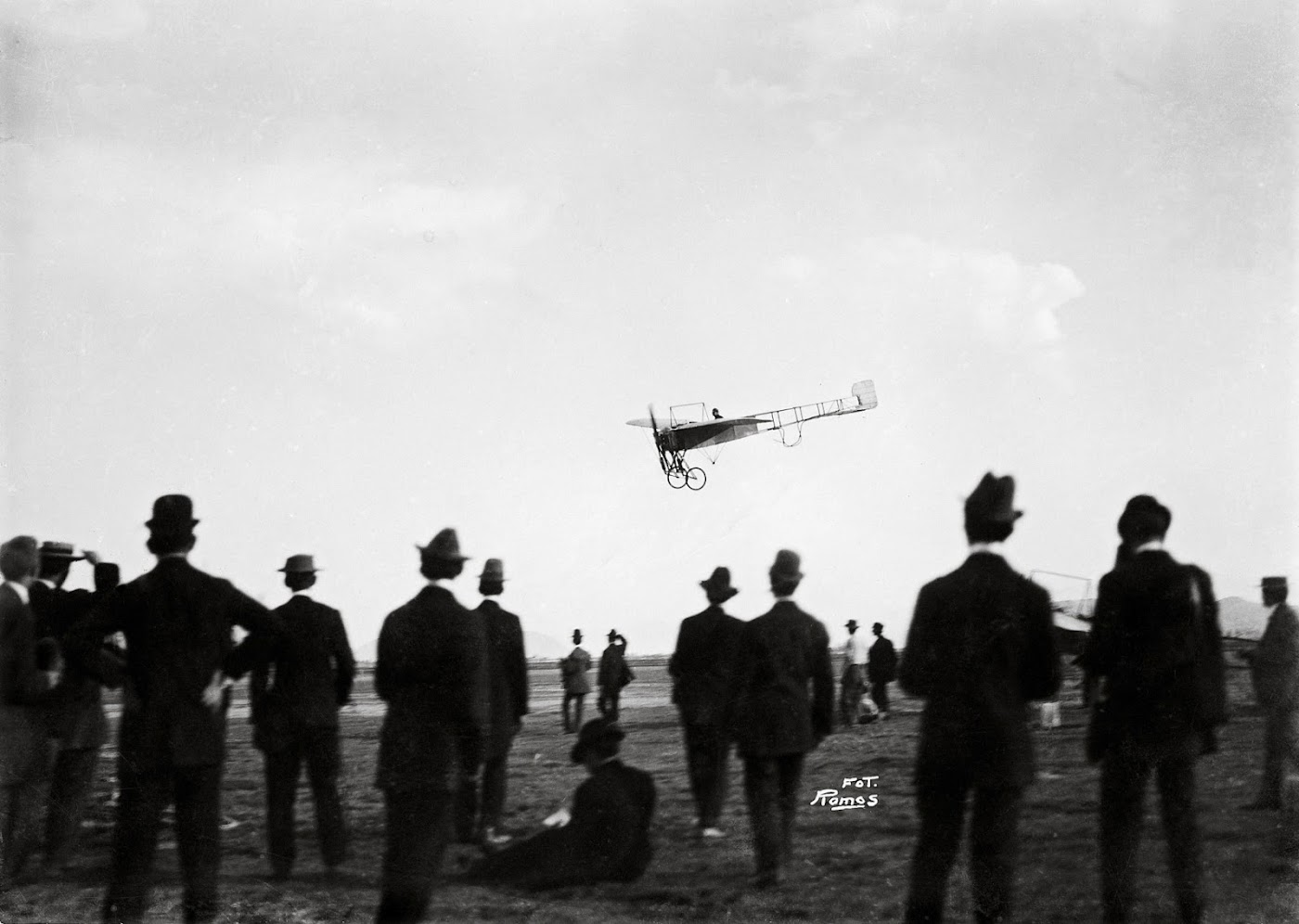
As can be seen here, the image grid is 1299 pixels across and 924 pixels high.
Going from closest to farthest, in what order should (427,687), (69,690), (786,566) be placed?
(427,687) < (786,566) < (69,690)

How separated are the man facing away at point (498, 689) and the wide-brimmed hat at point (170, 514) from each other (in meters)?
1.52

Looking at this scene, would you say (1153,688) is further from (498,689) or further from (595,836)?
(498,689)

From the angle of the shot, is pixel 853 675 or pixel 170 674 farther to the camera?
pixel 853 675

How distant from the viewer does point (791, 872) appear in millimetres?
5359

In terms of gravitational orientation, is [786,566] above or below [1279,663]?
above

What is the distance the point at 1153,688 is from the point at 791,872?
210 cm

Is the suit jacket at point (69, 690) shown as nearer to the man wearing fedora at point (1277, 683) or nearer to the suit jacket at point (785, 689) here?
the suit jacket at point (785, 689)

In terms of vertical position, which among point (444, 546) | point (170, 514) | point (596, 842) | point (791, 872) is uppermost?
point (170, 514)

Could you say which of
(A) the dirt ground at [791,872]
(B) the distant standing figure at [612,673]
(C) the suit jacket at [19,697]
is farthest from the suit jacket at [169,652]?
(B) the distant standing figure at [612,673]

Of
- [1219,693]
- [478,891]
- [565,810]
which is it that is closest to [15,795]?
[478,891]

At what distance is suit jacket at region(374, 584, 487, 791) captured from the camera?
4461 mm

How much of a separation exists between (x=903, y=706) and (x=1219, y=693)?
26.8 feet

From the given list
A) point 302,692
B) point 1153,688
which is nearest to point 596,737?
point 302,692

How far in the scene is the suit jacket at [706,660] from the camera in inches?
225
